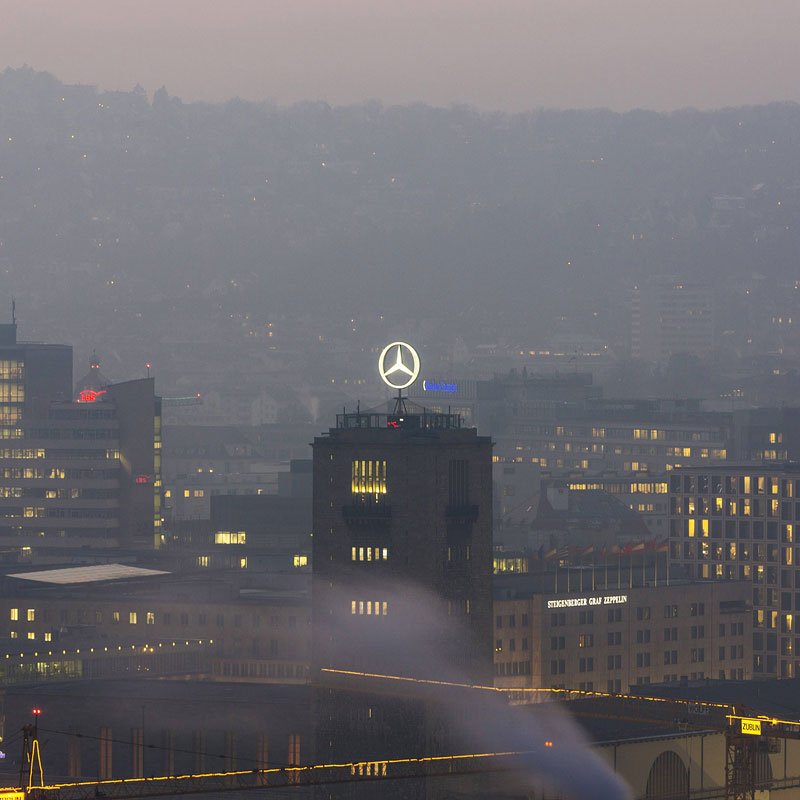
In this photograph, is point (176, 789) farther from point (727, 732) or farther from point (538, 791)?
point (727, 732)

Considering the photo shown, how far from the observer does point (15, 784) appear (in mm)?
188875

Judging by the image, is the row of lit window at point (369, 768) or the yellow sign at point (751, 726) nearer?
the yellow sign at point (751, 726)

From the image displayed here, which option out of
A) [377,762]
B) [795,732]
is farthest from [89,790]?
[795,732]

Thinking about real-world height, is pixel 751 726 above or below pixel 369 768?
above

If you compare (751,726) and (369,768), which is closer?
(751,726)

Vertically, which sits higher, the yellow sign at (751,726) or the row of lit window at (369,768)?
the yellow sign at (751,726)

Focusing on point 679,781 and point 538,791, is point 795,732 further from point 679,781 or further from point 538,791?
point 538,791

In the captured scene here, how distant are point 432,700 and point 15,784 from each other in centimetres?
2989

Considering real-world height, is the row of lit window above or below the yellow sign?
below

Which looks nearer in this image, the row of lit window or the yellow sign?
the yellow sign

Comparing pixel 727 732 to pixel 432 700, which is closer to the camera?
pixel 727 732

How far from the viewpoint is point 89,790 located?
17925 centimetres

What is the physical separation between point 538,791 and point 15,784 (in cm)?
3744

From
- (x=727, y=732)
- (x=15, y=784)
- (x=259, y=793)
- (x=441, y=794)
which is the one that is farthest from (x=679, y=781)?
(x=15, y=784)
